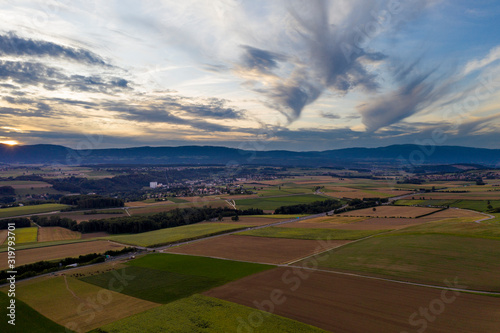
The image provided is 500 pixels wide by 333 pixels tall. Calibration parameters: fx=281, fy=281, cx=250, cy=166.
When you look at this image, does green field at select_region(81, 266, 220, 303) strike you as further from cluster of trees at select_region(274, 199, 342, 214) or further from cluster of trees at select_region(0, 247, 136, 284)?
cluster of trees at select_region(274, 199, 342, 214)

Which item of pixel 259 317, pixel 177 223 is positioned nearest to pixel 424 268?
pixel 259 317

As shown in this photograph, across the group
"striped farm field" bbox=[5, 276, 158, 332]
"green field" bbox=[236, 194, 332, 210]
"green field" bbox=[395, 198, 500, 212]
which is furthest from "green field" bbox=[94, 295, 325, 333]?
"green field" bbox=[395, 198, 500, 212]

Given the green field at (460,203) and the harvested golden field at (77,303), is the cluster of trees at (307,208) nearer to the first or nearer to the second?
the green field at (460,203)

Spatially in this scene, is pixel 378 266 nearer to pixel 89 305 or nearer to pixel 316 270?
pixel 316 270

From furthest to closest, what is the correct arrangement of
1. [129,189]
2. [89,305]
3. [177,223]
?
[129,189] → [177,223] → [89,305]

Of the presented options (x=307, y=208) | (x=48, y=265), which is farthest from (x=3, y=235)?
(x=307, y=208)

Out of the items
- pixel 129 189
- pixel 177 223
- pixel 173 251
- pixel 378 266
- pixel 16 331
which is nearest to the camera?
pixel 16 331

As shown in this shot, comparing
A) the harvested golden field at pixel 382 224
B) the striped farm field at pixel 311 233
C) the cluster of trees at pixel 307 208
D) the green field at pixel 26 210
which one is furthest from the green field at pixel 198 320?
the green field at pixel 26 210
